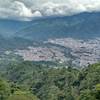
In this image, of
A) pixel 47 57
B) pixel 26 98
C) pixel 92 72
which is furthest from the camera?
pixel 47 57

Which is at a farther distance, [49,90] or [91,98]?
[49,90]

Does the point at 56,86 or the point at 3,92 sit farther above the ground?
the point at 56,86

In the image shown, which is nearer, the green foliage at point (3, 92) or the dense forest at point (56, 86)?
the green foliage at point (3, 92)

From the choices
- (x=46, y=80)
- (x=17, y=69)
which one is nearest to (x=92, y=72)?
(x=46, y=80)

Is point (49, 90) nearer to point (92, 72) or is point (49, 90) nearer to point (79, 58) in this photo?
point (92, 72)

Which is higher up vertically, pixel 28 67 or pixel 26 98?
pixel 28 67

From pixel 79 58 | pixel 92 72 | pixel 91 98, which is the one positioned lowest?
pixel 91 98

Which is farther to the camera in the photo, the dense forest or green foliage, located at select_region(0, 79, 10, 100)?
the dense forest

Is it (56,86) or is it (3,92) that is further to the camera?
(56,86)


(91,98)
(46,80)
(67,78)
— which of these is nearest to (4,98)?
(91,98)

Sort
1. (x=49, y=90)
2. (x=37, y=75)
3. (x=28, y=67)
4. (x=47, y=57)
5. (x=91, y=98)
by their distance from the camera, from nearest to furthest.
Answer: (x=91, y=98) < (x=49, y=90) < (x=37, y=75) < (x=28, y=67) < (x=47, y=57)
